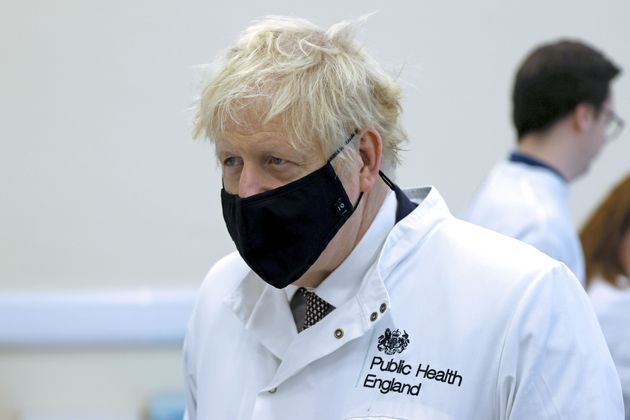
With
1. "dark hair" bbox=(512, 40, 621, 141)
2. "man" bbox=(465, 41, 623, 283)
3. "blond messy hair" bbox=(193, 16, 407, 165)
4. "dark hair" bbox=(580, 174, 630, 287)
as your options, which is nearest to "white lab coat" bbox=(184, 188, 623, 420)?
"blond messy hair" bbox=(193, 16, 407, 165)

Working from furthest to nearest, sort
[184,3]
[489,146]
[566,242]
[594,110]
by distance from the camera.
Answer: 1. [489,146]
2. [184,3]
3. [594,110]
4. [566,242]

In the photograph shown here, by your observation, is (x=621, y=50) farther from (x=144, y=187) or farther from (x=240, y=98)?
(x=240, y=98)

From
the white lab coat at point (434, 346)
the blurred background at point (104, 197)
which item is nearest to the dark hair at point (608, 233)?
the blurred background at point (104, 197)

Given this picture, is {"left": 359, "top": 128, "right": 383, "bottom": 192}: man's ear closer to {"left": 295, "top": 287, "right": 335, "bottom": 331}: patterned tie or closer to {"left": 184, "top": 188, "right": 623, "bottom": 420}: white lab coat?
{"left": 184, "top": 188, "right": 623, "bottom": 420}: white lab coat

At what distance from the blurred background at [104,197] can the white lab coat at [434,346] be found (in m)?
1.47

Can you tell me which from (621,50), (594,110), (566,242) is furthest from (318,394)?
(621,50)

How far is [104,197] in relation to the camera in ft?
9.68

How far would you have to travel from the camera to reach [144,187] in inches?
117

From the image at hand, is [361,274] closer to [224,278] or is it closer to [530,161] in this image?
[224,278]

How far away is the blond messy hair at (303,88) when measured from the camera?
1.31 metres

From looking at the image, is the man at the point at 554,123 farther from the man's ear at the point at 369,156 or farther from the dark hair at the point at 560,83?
the man's ear at the point at 369,156

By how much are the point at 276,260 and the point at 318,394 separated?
8.2 inches

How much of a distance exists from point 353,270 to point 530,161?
1.25 m

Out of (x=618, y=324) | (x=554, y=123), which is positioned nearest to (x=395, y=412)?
(x=618, y=324)
